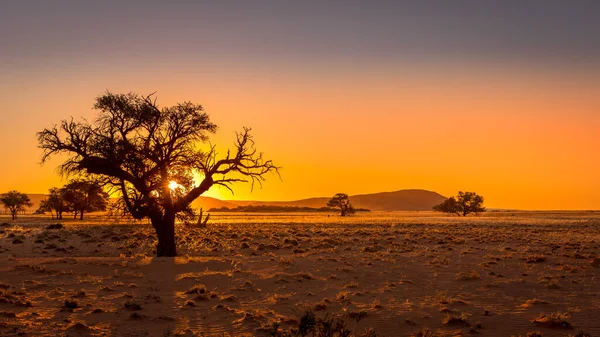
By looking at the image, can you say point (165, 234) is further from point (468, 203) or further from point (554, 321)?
point (468, 203)

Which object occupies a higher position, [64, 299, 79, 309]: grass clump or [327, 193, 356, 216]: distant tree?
[327, 193, 356, 216]: distant tree

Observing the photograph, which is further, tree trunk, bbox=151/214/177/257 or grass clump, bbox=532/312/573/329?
tree trunk, bbox=151/214/177/257

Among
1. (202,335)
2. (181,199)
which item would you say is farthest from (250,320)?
(181,199)

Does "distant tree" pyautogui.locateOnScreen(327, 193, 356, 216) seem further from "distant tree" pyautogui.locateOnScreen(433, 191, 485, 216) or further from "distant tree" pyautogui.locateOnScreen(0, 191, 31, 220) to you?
"distant tree" pyautogui.locateOnScreen(0, 191, 31, 220)

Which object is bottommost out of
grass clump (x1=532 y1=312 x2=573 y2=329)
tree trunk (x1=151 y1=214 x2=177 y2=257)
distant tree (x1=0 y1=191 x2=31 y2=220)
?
grass clump (x1=532 y1=312 x2=573 y2=329)

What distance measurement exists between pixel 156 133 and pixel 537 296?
717 inches

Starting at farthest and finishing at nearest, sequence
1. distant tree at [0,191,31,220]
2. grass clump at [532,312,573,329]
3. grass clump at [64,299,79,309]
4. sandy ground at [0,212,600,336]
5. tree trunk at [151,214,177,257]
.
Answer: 1. distant tree at [0,191,31,220]
2. tree trunk at [151,214,177,257]
3. grass clump at [64,299,79,309]
4. grass clump at [532,312,573,329]
5. sandy ground at [0,212,600,336]

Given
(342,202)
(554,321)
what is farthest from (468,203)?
(554,321)

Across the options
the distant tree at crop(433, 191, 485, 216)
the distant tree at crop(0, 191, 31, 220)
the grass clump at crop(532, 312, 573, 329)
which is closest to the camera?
the grass clump at crop(532, 312, 573, 329)

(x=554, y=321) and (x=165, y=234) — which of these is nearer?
(x=554, y=321)

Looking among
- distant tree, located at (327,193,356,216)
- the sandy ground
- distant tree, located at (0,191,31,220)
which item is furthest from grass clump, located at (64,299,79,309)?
distant tree, located at (327,193,356,216)

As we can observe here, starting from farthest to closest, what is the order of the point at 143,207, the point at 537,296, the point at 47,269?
the point at 143,207 → the point at 47,269 → the point at 537,296

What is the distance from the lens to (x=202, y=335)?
1302 cm

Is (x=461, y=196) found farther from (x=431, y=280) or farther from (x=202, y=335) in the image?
(x=202, y=335)
